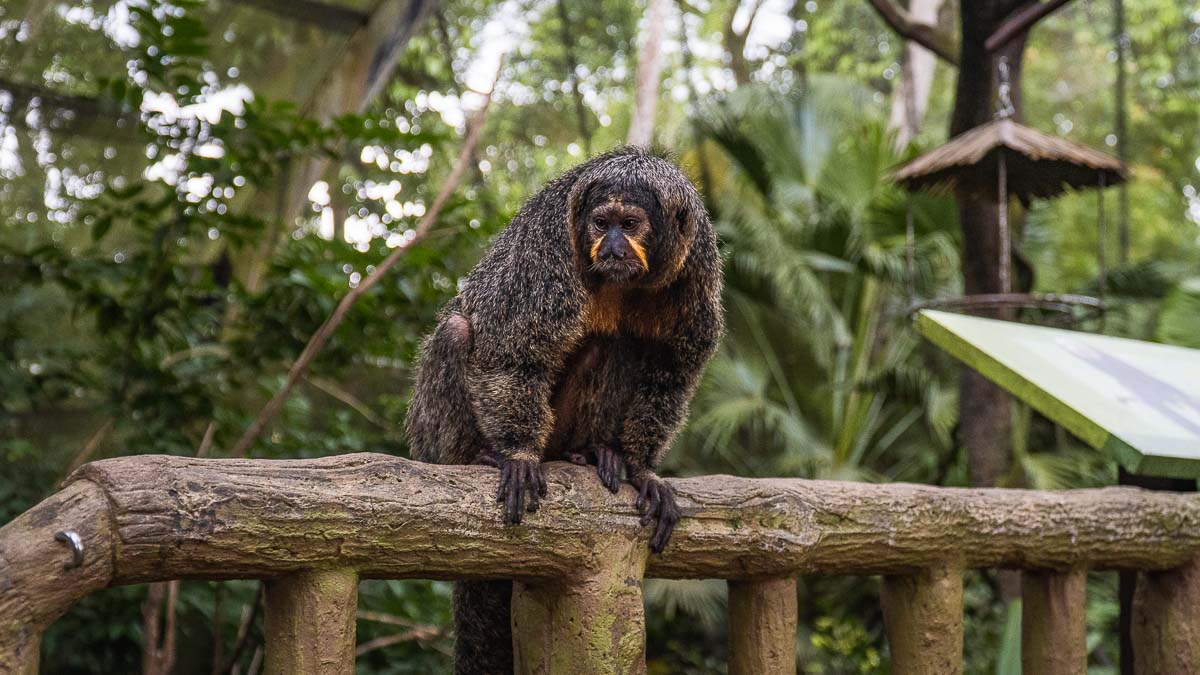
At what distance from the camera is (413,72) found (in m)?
10.2

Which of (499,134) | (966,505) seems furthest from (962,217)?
(499,134)

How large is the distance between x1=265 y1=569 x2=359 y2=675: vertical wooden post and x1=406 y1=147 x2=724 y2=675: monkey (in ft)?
1.44

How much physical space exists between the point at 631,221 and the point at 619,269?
0.13 meters

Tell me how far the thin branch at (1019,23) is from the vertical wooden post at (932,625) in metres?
2.49

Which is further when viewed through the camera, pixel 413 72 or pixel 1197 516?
pixel 413 72

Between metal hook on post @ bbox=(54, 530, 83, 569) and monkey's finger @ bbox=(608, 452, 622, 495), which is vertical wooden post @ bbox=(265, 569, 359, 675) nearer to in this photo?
metal hook on post @ bbox=(54, 530, 83, 569)

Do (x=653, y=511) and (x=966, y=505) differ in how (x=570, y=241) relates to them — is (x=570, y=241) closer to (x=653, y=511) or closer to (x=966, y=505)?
(x=653, y=511)

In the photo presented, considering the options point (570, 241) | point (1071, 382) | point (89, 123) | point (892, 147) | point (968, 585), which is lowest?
point (968, 585)

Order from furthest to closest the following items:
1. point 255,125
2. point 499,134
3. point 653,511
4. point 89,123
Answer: point 499,134, point 89,123, point 255,125, point 653,511

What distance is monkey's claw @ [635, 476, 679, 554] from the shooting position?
2445 millimetres

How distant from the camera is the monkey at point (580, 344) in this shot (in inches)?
97.4

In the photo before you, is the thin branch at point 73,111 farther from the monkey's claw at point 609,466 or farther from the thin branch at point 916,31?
the thin branch at point 916,31

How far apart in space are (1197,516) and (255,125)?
3.19 meters

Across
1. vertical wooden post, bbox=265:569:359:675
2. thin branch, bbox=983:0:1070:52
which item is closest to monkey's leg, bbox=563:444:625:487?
vertical wooden post, bbox=265:569:359:675
